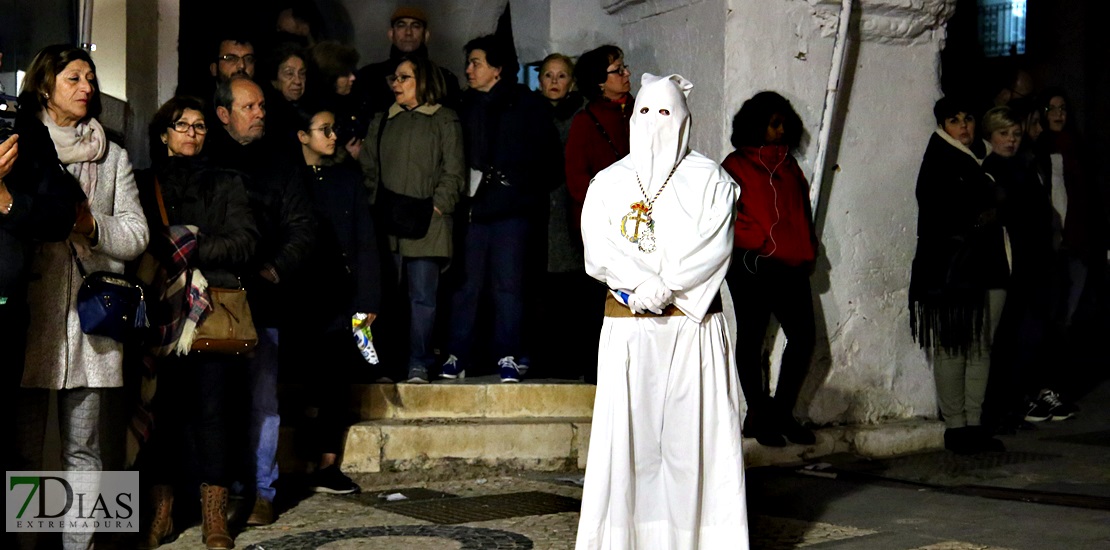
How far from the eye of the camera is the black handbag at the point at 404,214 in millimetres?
8281

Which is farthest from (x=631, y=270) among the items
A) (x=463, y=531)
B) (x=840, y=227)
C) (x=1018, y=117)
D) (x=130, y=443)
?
(x=1018, y=117)

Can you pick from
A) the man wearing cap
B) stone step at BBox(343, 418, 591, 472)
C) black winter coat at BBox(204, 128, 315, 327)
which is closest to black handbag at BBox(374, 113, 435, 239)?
the man wearing cap

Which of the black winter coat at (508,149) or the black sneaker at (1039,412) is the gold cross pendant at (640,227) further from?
the black sneaker at (1039,412)

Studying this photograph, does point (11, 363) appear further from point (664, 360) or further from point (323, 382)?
point (664, 360)

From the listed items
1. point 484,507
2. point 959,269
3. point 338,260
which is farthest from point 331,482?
point 959,269

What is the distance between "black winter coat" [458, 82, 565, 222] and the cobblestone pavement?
220 cm

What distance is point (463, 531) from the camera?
6398mm

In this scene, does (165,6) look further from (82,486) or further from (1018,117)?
(1018,117)

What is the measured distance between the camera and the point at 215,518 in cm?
616

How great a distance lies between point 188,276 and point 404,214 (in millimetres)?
2272

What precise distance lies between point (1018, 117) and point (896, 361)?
182 cm

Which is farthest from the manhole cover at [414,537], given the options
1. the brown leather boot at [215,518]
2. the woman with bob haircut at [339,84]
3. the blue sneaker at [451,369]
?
the woman with bob haircut at [339,84]

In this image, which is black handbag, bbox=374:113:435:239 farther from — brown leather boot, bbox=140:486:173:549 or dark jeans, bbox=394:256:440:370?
brown leather boot, bbox=140:486:173:549

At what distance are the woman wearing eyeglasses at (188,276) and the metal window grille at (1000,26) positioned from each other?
14.4 m
